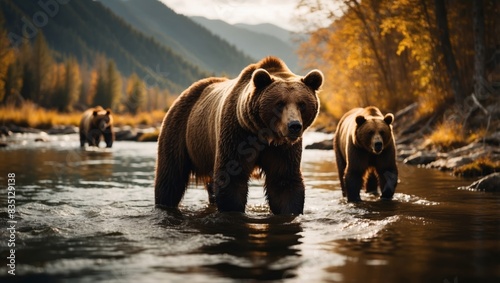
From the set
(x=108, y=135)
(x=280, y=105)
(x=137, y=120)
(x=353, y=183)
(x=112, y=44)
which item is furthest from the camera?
(x=112, y=44)

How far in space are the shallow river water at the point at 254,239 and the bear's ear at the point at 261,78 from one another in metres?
1.30

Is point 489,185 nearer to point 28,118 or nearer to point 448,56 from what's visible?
point 448,56

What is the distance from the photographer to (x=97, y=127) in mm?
20984

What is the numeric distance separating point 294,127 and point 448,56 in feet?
40.8

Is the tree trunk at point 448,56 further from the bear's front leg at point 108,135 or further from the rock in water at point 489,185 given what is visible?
the bear's front leg at point 108,135

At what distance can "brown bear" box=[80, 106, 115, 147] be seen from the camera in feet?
68.0

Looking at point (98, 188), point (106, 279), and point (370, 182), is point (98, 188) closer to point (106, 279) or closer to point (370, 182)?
point (370, 182)

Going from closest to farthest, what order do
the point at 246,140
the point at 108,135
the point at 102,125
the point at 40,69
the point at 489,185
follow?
the point at 246,140, the point at 489,185, the point at 102,125, the point at 108,135, the point at 40,69

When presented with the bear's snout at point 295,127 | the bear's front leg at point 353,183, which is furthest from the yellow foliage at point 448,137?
the bear's snout at point 295,127

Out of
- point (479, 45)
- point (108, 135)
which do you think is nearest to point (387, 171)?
point (479, 45)

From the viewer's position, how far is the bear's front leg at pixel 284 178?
5.79 metres

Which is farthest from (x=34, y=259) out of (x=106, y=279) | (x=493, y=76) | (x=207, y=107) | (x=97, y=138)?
(x=97, y=138)

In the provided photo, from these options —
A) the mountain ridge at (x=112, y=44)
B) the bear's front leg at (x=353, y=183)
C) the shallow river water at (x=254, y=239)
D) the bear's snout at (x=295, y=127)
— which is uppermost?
the mountain ridge at (x=112, y=44)

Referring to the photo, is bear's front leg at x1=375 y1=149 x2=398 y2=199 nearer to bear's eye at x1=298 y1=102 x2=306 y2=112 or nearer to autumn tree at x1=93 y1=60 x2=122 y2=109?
bear's eye at x1=298 y1=102 x2=306 y2=112
